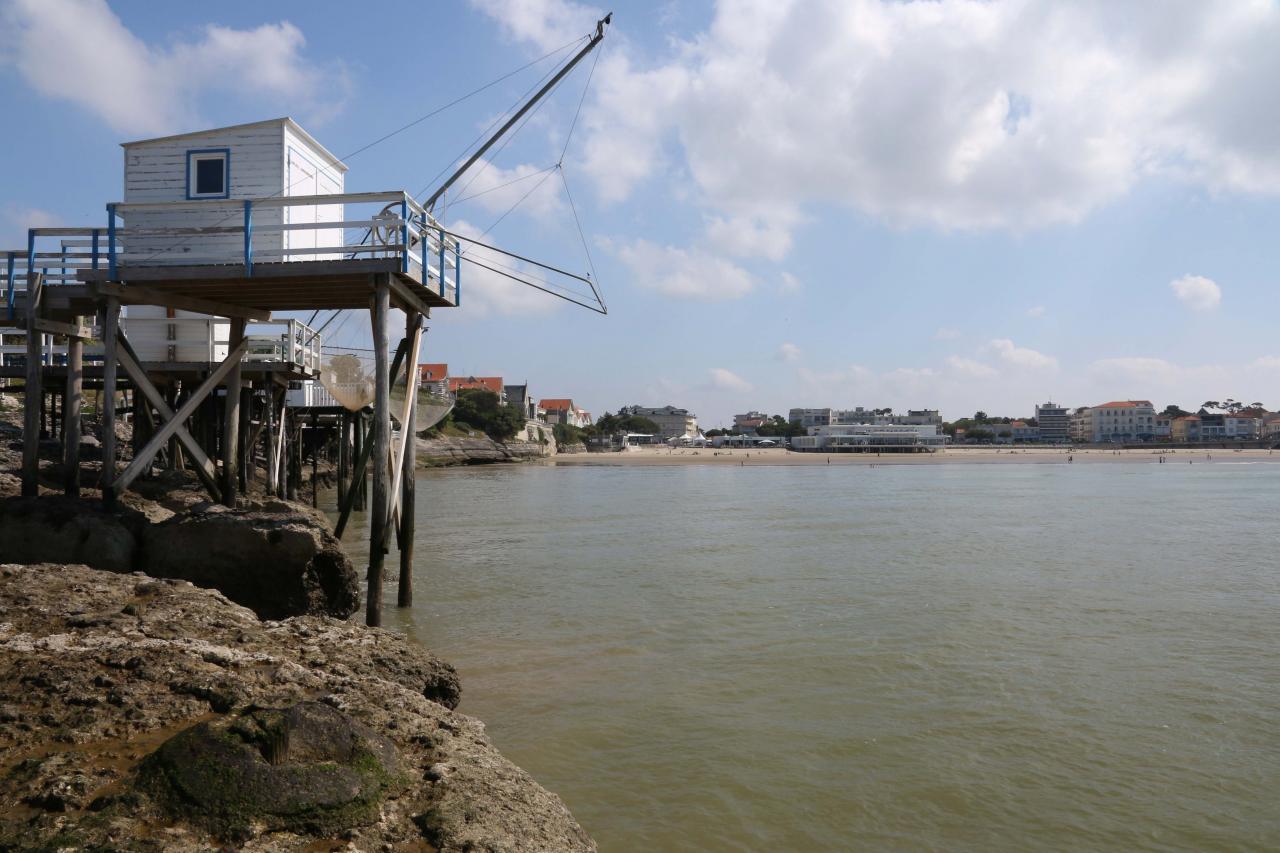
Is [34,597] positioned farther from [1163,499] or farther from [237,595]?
[1163,499]

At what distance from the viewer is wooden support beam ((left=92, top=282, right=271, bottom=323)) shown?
11.5 metres

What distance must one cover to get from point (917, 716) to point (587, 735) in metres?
3.20

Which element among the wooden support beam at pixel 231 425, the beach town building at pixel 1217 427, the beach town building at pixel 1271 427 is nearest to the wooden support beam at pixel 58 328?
the wooden support beam at pixel 231 425

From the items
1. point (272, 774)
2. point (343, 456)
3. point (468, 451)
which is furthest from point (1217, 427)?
point (272, 774)

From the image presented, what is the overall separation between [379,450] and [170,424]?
3671 millimetres

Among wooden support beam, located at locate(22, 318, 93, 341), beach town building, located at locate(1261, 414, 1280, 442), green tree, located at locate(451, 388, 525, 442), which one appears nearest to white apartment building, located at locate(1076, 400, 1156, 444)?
beach town building, located at locate(1261, 414, 1280, 442)

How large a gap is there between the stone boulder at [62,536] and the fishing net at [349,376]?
31.5 ft

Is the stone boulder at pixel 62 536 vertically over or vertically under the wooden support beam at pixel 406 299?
under

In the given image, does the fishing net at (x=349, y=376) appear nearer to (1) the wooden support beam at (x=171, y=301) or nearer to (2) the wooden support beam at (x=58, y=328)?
(1) the wooden support beam at (x=171, y=301)

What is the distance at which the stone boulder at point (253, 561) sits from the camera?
29.8ft

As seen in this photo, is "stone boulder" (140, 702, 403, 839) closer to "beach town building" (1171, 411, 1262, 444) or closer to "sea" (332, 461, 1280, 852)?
"sea" (332, 461, 1280, 852)

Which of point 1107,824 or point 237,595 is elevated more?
point 237,595

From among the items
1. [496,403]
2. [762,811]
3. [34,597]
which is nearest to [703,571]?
[762,811]

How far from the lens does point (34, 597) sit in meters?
6.22
